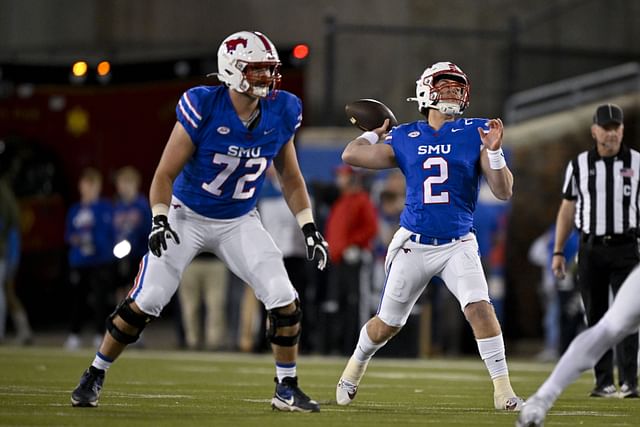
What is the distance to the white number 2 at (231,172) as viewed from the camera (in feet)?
22.4

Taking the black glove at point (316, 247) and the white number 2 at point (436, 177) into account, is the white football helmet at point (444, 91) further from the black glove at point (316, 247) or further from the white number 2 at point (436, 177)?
the black glove at point (316, 247)

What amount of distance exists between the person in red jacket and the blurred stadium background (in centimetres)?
145

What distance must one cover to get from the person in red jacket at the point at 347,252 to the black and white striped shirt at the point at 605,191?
3.94 meters

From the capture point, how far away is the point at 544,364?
484 inches

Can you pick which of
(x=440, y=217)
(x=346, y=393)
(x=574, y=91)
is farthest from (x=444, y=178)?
(x=574, y=91)

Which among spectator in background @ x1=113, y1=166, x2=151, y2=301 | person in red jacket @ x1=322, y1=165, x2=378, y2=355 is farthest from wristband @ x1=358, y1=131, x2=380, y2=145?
spectator in background @ x1=113, y1=166, x2=151, y2=301

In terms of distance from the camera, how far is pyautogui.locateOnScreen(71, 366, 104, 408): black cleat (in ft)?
21.8

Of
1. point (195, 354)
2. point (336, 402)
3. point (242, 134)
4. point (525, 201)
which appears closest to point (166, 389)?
point (336, 402)

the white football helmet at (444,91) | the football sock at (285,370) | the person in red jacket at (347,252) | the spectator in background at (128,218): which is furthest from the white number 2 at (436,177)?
the spectator in background at (128,218)

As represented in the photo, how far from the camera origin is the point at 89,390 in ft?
21.9

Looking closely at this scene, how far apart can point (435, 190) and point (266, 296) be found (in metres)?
1.11

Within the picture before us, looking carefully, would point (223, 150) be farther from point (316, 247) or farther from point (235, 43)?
point (316, 247)

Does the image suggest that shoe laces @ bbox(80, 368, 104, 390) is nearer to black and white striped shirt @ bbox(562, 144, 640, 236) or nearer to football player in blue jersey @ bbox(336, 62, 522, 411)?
football player in blue jersey @ bbox(336, 62, 522, 411)

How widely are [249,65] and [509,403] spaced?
2.16 metres
